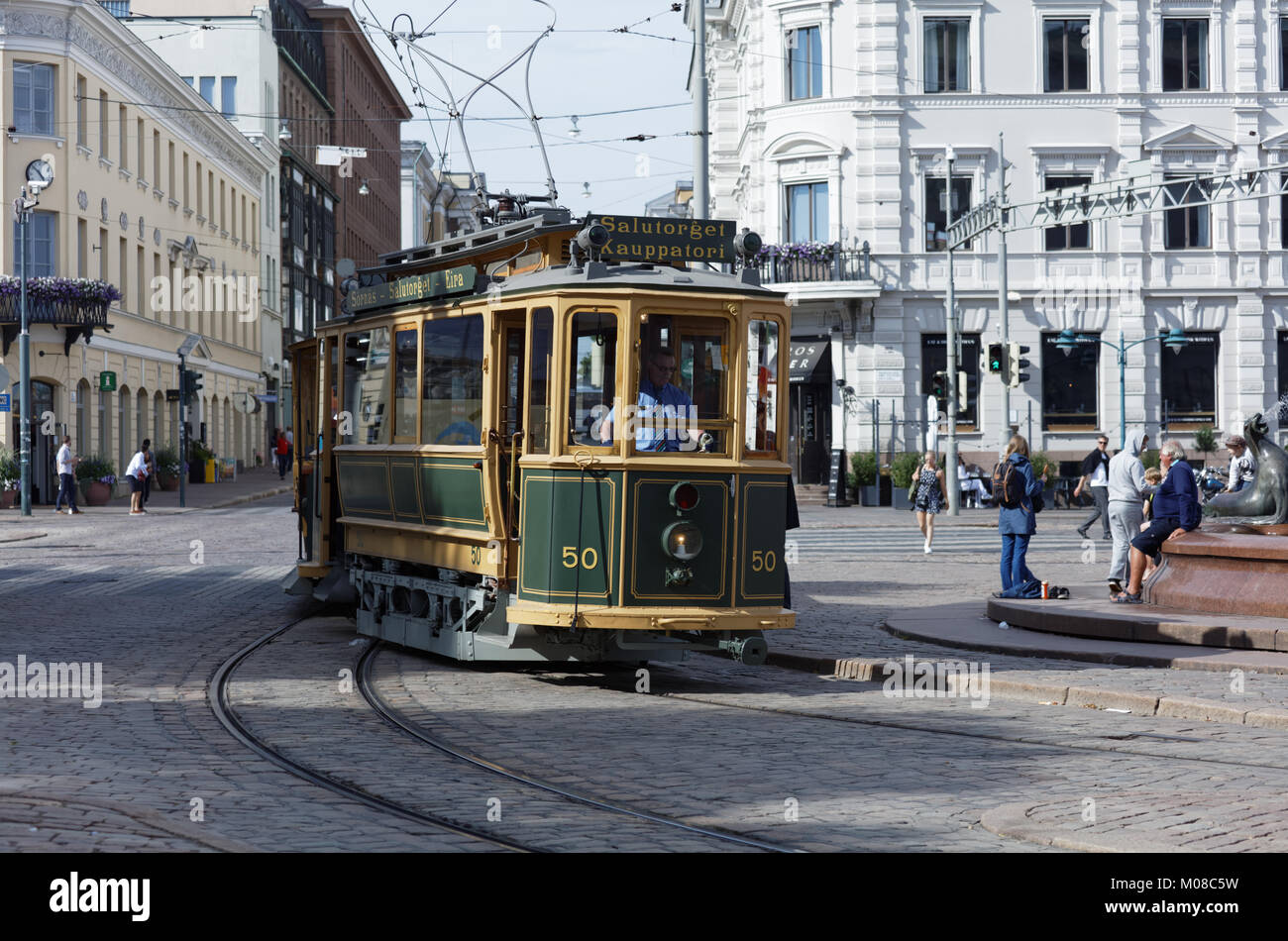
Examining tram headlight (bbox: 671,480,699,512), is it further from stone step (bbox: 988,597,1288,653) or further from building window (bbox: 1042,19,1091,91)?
building window (bbox: 1042,19,1091,91)

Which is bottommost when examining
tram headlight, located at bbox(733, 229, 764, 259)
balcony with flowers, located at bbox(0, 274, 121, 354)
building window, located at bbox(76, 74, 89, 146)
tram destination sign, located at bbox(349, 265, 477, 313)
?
tram destination sign, located at bbox(349, 265, 477, 313)

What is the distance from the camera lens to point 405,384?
13242 mm

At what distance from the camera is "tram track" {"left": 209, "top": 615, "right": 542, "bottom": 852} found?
6.92 meters

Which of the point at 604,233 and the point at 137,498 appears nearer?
the point at 604,233

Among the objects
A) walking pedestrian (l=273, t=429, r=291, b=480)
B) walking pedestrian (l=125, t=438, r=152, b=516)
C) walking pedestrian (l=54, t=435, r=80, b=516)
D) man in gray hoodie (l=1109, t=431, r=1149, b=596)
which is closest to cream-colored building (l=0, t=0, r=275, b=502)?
walking pedestrian (l=273, t=429, r=291, b=480)

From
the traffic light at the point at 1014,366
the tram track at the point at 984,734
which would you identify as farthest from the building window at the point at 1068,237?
the tram track at the point at 984,734

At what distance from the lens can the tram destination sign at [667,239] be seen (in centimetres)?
1180

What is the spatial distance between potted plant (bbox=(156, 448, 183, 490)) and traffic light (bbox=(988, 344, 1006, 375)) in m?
27.6

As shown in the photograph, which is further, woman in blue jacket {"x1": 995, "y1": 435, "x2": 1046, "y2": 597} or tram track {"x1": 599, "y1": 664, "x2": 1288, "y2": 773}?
woman in blue jacket {"x1": 995, "y1": 435, "x2": 1046, "y2": 597}

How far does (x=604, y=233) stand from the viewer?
→ 11.4 m

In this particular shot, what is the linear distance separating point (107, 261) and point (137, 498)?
12.5 metres

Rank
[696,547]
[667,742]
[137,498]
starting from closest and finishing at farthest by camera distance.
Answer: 1. [667,742]
2. [696,547]
3. [137,498]
